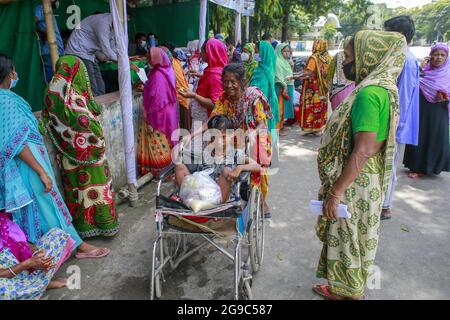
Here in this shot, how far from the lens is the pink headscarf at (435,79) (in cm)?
433

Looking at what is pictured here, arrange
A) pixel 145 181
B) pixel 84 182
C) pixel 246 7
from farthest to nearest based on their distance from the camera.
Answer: pixel 246 7
pixel 145 181
pixel 84 182

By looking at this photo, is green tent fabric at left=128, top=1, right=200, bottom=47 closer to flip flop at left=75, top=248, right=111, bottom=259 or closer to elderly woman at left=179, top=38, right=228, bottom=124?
elderly woman at left=179, top=38, right=228, bottom=124

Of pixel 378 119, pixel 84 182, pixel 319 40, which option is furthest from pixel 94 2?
pixel 378 119

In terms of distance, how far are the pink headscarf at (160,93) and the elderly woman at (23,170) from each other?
1883mm

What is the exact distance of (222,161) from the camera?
8.82 feet

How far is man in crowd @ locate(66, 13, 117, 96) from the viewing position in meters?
4.36

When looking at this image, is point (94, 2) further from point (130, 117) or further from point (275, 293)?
point (275, 293)

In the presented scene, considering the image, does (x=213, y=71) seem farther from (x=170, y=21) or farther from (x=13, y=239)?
(x=170, y=21)

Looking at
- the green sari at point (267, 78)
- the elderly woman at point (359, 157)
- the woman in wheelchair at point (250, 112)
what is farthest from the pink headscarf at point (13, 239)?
the green sari at point (267, 78)

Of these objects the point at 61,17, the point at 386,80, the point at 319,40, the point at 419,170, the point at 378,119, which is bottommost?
the point at 419,170

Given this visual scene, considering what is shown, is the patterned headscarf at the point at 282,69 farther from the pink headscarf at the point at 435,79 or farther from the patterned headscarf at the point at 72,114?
the patterned headscarf at the point at 72,114

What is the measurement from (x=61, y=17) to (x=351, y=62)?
6621mm

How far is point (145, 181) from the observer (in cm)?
444

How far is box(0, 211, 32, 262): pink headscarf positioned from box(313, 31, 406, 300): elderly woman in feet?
6.52
